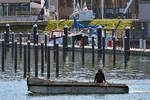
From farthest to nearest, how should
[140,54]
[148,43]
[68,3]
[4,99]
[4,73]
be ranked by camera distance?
[68,3] < [148,43] < [140,54] < [4,73] < [4,99]

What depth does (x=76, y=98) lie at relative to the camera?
1833 inches

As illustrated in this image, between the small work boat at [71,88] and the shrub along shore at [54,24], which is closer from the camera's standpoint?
the small work boat at [71,88]

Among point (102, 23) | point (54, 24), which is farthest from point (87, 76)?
point (54, 24)

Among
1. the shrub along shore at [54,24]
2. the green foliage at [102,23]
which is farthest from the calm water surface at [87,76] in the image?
the shrub along shore at [54,24]

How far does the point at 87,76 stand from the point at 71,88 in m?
11.1

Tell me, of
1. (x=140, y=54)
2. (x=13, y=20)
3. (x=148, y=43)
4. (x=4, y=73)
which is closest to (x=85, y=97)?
(x=4, y=73)

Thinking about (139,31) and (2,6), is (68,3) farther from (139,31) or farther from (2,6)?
(139,31)

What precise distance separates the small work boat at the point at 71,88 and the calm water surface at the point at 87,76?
478 millimetres

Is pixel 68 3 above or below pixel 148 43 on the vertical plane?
above

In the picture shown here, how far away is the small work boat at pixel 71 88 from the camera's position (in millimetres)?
48062

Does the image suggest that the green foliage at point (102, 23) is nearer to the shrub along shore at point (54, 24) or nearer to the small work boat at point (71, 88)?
the shrub along shore at point (54, 24)

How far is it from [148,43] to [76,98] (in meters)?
47.1

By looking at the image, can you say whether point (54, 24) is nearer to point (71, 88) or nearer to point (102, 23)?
point (102, 23)

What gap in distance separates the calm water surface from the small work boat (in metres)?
0.48
